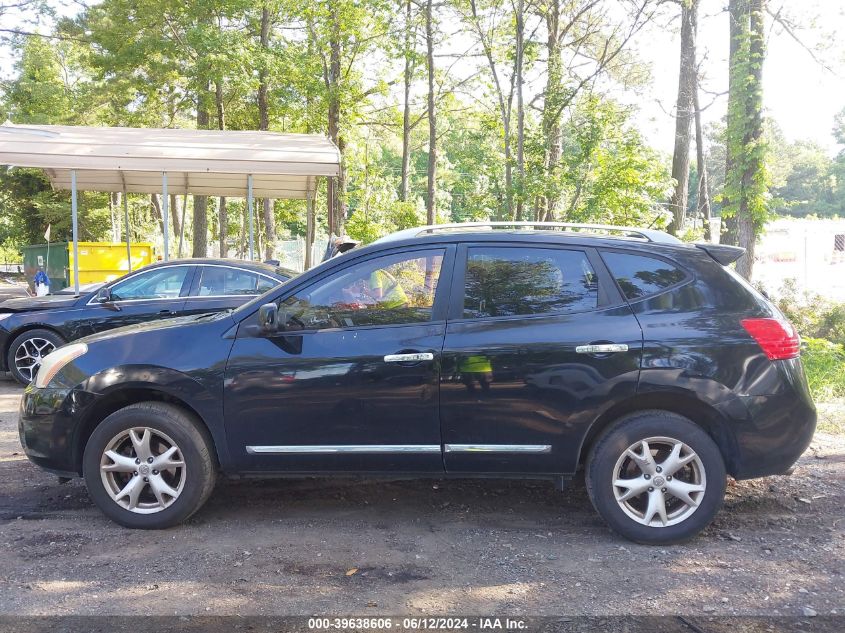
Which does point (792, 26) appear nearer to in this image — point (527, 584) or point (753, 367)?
point (753, 367)

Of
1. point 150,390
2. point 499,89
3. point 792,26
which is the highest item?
point 792,26

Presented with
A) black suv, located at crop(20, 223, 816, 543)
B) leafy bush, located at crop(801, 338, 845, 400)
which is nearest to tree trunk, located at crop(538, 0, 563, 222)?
leafy bush, located at crop(801, 338, 845, 400)

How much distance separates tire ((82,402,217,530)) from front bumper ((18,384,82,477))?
5.3 inches

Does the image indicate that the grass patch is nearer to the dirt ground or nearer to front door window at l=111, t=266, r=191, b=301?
the dirt ground

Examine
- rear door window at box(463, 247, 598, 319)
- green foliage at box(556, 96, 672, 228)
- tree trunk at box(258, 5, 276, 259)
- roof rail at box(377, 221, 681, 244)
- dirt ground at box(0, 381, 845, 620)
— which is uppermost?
tree trunk at box(258, 5, 276, 259)

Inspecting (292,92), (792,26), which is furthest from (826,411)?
(292,92)

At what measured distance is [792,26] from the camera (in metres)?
13.1

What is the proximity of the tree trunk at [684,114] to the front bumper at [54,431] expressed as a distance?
1144 centimetres

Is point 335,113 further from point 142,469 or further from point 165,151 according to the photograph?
point 142,469

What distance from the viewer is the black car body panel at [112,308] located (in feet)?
28.1

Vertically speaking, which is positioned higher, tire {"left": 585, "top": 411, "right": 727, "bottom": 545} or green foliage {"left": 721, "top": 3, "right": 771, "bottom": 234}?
green foliage {"left": 721, "top": 3, "right": 771, "bottom": 234}

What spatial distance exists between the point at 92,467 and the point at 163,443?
0.43 metres

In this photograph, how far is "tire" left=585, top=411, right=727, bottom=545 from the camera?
4082mm

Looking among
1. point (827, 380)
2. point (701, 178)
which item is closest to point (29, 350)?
point (827, 380)
